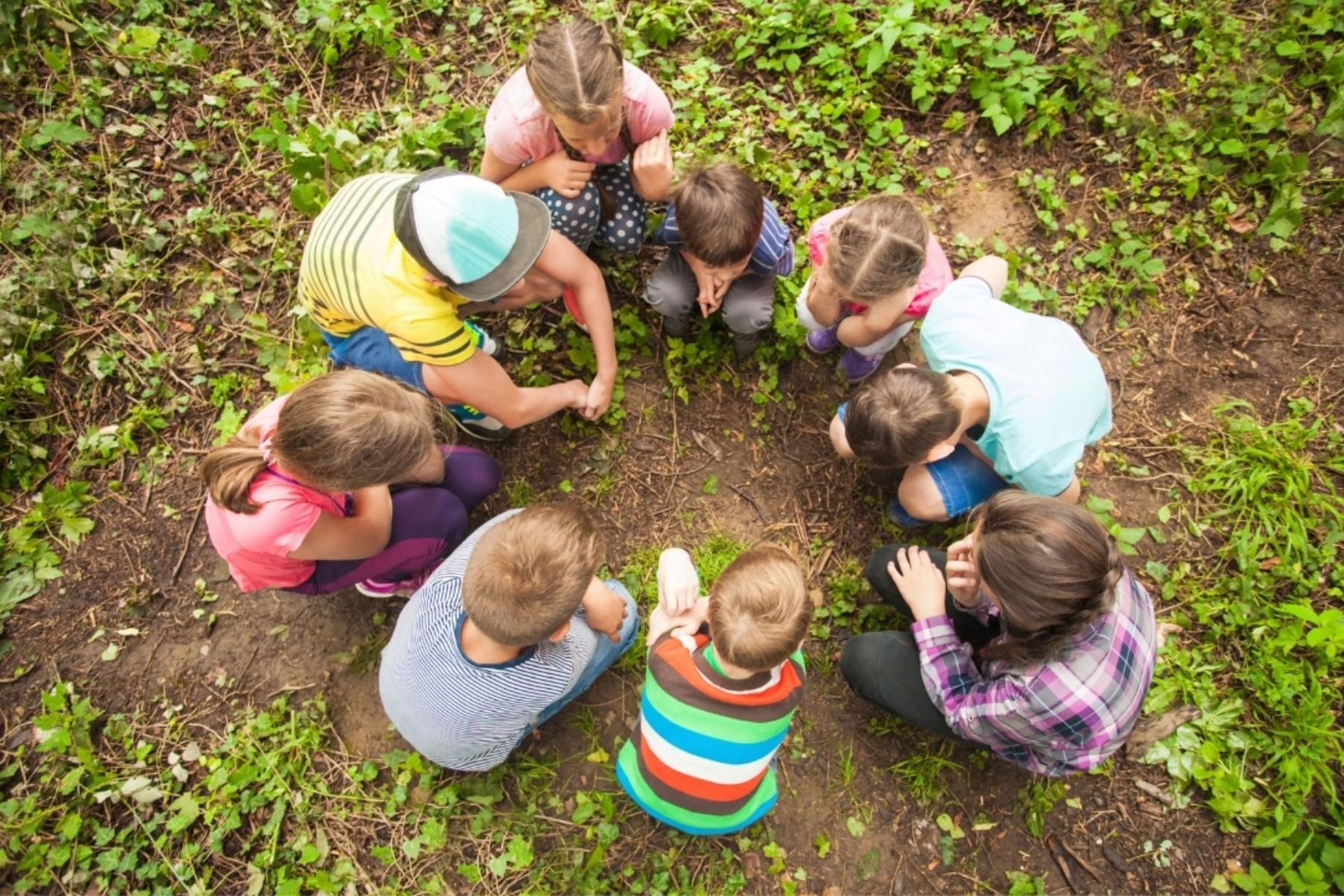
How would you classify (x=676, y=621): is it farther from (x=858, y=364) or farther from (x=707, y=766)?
(x=858, y=364)

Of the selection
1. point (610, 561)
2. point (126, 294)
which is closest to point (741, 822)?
point (610, 561)

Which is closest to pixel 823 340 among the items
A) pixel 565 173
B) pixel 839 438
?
pixel 839 438

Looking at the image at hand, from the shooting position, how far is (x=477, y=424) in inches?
135

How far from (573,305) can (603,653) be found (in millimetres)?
1633

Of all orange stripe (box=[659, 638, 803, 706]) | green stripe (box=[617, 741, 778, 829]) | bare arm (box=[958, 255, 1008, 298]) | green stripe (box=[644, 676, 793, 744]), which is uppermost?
bare arm (box=[958, 255, 1008, 298])

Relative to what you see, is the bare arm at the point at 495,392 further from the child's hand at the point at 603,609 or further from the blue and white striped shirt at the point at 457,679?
the child's hand at the point at 603,609

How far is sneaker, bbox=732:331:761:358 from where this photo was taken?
137 inches

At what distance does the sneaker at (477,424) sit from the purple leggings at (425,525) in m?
0.14

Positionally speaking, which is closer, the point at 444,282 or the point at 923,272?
the point at 444,282

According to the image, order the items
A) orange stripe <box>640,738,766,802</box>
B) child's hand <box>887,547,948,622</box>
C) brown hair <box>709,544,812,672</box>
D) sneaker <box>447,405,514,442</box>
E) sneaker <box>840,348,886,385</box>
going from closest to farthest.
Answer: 1. brown hair <box>709,544,812,672</box>
2. orange stripe <box>640,738,766,802</box>
3. child's hand <box>887,547,948,622</box>
4. sneaker <box>447,405,514,442</box>
5. sneaker <box>840,348,886,385</box>

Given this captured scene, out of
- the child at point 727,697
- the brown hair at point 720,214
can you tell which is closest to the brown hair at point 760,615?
the child at point 727,697

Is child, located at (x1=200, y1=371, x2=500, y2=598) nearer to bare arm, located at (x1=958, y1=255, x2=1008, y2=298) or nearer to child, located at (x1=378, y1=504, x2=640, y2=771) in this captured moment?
child, located at (x1=378, y1=504, x2=640, y2=771)

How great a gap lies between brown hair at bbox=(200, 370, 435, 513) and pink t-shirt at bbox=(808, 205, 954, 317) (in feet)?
6.06

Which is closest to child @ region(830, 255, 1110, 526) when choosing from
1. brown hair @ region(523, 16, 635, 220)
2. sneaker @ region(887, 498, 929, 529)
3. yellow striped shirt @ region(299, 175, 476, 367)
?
sneaker @ region(887, 498, 929, 529)
